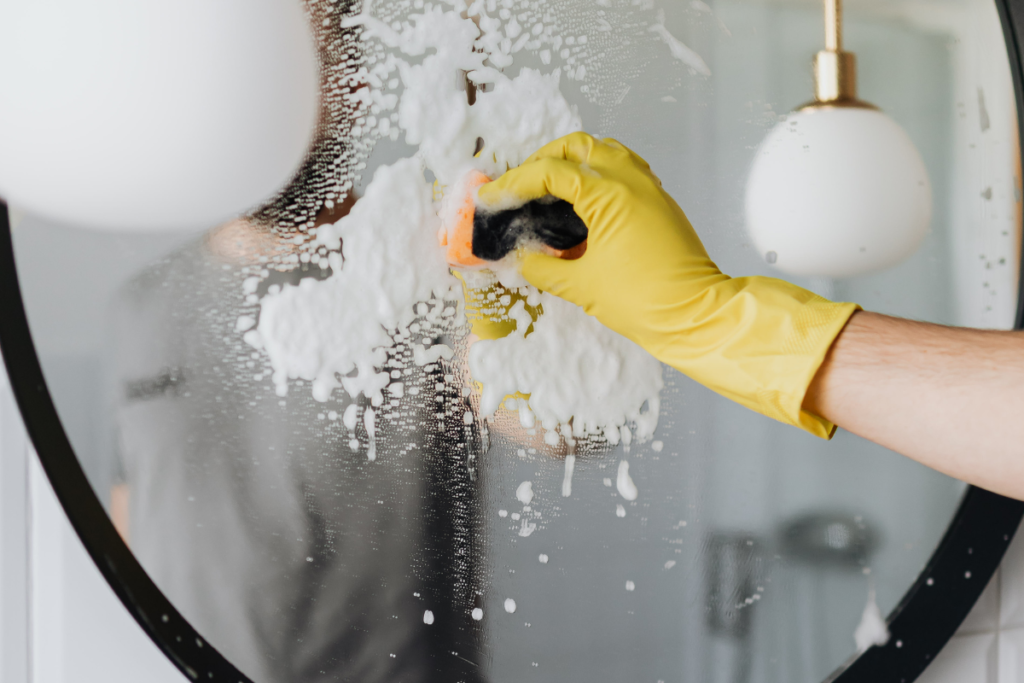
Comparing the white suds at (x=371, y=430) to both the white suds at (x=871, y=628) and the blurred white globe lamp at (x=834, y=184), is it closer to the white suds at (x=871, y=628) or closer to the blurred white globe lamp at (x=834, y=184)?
the blurred white globe lamp at (x=834, y=184)

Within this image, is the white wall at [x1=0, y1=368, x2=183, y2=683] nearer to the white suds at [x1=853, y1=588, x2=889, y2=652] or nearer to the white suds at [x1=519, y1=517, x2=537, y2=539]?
the white suds at [x1=519, y1=517, x2=537, y2=539]

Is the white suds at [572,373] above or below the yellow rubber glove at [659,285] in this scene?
below

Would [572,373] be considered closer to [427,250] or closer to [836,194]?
[427,250]

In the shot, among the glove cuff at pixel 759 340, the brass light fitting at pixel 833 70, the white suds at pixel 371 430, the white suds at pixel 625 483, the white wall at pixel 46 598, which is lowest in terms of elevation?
the white wall at pixel 46 598

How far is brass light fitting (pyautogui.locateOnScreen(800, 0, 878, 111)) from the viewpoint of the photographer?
53 centimetres

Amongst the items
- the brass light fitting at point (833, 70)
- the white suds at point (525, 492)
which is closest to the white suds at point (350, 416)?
the white suds at point (525, 492)

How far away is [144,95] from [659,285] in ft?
1.09

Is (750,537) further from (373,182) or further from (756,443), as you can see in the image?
(373,182)

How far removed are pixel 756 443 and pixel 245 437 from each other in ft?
1.30

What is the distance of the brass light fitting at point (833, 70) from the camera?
1.75 ft

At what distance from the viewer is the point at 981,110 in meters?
0.58

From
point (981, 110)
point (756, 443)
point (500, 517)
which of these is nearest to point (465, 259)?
point (500, 517)

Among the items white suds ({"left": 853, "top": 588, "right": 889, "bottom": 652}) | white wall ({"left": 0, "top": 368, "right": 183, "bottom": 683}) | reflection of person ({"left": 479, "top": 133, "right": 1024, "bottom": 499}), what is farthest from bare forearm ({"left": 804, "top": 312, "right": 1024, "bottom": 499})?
white wall ({"left": 0, "top": 368, "right": 183, "bottom": 683})

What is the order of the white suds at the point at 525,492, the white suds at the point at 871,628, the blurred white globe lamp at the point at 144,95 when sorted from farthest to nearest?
1. the white suds at the point at 871,628
2. the white suds at the point at 525,492
3. the blurred white globe lamp at the point at 144,95
